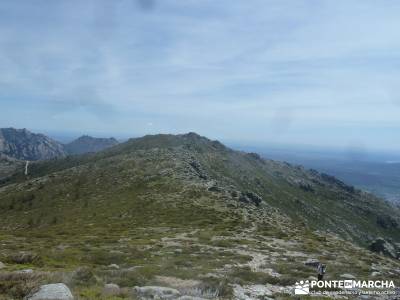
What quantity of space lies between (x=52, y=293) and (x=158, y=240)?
29618 mm

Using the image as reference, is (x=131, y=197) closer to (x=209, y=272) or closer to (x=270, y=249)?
(x=270, y=249)

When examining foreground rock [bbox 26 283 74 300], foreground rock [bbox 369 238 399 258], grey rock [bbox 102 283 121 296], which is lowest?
foreground rock [bbox 369 238 399 258]

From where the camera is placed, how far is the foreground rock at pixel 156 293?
60.2ft

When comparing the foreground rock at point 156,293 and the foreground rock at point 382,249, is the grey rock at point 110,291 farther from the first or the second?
the foreground rock at point 382,249

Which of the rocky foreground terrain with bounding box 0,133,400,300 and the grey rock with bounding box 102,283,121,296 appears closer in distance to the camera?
the grey rock with bounding box 102,283,121,296

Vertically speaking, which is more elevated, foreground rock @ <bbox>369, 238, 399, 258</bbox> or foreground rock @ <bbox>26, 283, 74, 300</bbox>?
foreground rock @ <bbox>26, 283, 74, 300</bbox>

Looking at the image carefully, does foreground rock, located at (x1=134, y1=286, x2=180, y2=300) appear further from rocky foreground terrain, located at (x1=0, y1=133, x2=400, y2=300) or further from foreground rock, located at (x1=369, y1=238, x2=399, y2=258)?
foreground rock, located at (x1=369, y1=238, x2=399, y2=258)

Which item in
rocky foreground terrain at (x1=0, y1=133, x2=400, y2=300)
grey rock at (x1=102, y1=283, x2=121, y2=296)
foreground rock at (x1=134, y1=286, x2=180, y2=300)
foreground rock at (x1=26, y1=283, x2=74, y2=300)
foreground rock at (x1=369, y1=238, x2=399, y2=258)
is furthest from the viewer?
foreground rock at (x1=369, y1=238, x2=399, y2=258)

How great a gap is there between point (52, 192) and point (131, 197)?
106 ft

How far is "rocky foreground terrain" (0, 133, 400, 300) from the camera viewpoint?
20.9m

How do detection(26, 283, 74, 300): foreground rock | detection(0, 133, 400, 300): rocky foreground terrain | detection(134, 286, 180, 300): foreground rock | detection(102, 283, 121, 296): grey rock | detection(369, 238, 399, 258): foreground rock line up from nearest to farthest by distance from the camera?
detection(26, 283, 74, 300): foreground rock < detection(102, 283, 121, 296): grey rock < detection(134, 286, 180, 300): foreground rock < detection(0, 133, 400, 300): rocky foreground terrain < detection(369, 238, 399, 258): foreground rock

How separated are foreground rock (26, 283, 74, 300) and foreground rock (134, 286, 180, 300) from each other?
11.9ft

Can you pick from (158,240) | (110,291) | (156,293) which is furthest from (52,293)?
(158,240)

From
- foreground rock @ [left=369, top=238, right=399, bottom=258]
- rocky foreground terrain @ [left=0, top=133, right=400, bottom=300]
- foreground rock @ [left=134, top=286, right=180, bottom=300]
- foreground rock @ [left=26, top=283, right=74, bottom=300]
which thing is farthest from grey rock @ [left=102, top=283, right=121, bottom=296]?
foreground rock @ [left=369, top=238, right=399, bottom=258]
